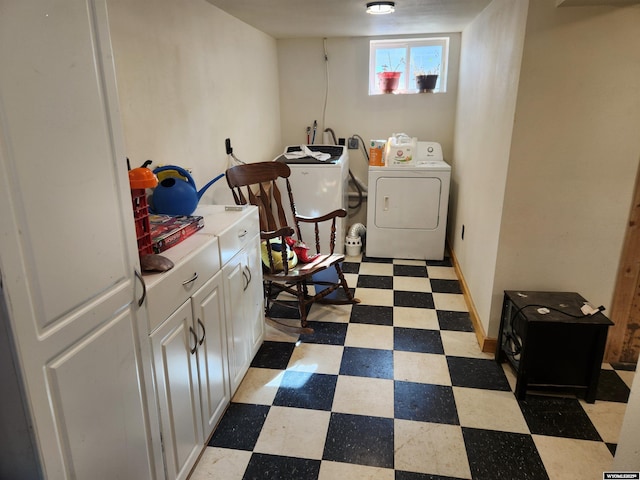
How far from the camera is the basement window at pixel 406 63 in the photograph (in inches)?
151

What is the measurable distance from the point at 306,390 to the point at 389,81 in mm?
2926

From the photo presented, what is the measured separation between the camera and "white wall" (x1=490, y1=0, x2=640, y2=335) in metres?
1.82

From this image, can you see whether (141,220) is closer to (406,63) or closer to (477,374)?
(477,374)

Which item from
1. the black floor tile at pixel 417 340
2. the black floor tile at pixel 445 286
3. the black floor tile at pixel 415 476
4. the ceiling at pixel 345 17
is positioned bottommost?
the black floor tile at pixel 415 476

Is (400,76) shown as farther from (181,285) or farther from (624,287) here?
(181,285)

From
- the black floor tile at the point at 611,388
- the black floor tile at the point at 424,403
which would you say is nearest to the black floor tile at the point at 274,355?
the black floor tile at the point at 424,403

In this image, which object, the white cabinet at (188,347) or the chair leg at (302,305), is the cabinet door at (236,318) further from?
the chair leg at (302,305)

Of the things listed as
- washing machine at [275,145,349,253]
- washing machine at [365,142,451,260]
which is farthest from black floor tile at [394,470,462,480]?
washing machine at [365,142,451,260]

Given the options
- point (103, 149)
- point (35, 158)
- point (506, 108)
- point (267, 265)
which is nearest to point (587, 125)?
point (506, 108)

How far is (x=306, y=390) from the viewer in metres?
1.99

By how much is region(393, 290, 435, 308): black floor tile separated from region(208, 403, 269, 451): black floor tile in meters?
1.31

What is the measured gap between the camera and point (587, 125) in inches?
75.5

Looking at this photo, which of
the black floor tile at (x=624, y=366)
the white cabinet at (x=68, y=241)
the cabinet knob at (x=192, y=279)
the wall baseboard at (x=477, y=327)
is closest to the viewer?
the white cabinet at (x=68, y=241)

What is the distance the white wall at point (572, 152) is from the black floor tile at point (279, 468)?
1.28m
